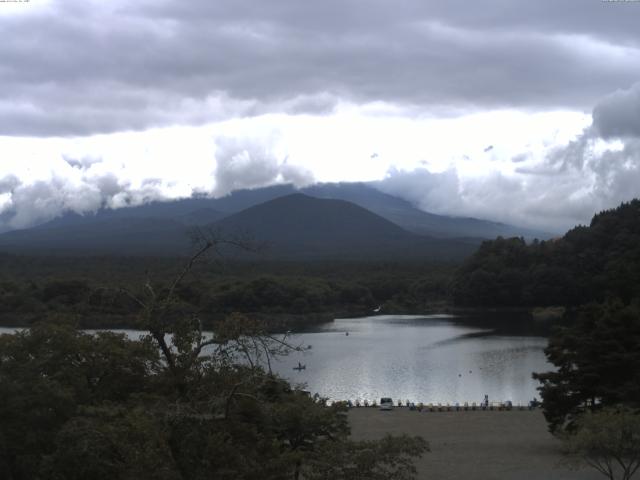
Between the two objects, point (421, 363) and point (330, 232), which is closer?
point (421, 363)

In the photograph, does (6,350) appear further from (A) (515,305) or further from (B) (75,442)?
(A) (515,305)

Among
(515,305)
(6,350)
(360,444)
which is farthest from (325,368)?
(515,305)

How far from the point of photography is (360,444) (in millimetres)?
7547

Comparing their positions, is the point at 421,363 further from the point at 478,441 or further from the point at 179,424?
the point at 179,424

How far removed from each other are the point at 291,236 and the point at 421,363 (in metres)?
87.4

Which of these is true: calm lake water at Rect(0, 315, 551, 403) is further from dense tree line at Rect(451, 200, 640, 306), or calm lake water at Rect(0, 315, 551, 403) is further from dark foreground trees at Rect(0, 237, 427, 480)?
dark foreground trees at Rect(0, 237, 427, 480)

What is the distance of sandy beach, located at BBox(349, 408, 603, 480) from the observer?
14.2 metres

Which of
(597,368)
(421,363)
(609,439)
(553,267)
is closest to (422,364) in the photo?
(421,363)

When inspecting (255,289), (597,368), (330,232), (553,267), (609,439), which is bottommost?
(609,439)

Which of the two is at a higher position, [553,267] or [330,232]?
[330,232]

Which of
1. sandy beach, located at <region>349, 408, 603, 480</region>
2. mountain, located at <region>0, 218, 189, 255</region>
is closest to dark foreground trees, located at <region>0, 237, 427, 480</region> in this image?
sandy beach, located at <region>349, 408, 603, 480</region>

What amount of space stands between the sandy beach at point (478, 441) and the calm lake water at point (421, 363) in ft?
9.66

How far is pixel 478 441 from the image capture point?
→ 17297mm

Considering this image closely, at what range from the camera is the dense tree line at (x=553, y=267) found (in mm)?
52844
